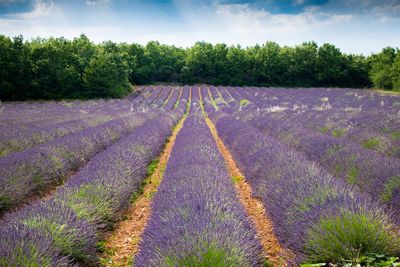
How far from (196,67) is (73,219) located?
48392 mm

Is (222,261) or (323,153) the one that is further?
(323,153)

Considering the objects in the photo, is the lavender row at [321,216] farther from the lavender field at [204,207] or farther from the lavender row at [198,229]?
the lavender row at [198,229]

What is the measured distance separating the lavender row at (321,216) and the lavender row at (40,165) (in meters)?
3.78

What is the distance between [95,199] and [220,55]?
48.1 meters

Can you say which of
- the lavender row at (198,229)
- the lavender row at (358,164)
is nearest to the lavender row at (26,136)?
the lavender row at (198,229)

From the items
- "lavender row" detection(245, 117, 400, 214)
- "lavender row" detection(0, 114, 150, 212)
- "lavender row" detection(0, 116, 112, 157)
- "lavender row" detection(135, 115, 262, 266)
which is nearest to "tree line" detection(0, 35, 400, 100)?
"lavender row" detection(0, 116, 112, 157)

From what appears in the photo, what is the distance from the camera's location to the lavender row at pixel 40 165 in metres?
4.71

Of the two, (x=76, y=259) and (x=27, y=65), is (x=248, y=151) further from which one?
(x=27, y=65)

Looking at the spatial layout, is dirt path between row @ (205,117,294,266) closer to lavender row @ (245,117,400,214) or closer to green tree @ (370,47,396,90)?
lavender row @ (245,117,400,214)

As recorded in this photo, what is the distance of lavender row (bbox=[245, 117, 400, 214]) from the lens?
414cm

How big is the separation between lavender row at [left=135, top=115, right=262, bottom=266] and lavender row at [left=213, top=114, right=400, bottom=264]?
0.52m

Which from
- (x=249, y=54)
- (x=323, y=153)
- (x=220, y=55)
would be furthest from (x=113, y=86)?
(x=323, y=153)

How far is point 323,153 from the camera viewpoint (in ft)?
21.2

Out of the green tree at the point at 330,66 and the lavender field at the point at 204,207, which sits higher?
the green tree at the point at 330,66
